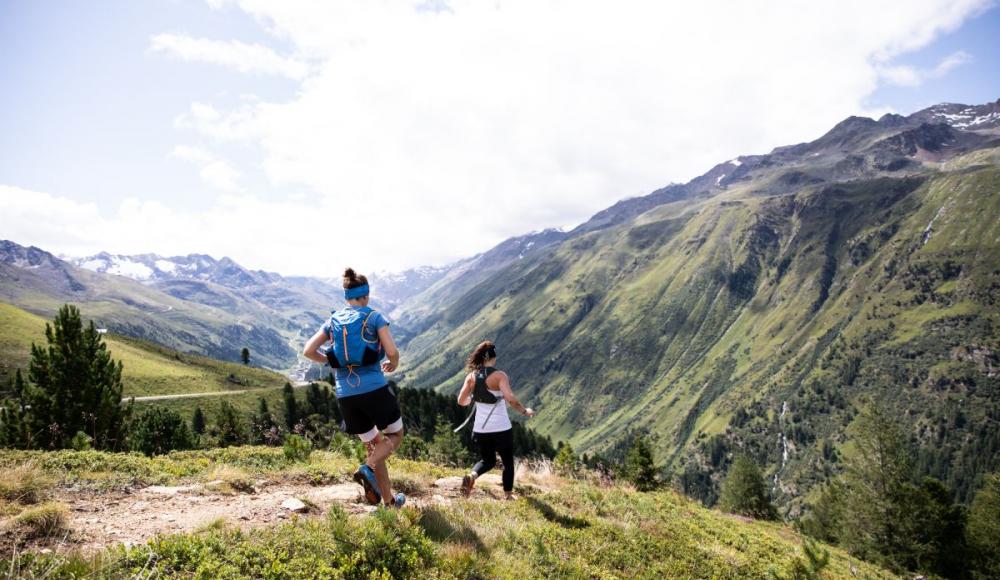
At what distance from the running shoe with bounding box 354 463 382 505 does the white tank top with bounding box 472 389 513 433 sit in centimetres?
318

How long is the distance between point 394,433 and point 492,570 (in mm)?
2859

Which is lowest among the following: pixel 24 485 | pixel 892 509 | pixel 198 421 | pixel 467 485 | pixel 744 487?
pixel 744 487

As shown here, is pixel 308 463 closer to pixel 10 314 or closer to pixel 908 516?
pixel 908 516

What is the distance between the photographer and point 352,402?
827 centimetres

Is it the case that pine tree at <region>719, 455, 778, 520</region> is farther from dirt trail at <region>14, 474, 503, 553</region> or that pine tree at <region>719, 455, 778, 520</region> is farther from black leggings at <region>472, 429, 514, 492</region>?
dirt trail at <region>14, 474, 503, 553</region>

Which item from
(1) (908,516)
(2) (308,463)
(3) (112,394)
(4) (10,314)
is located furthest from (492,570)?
(4) (10,314)

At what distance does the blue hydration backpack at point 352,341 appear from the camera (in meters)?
8.13

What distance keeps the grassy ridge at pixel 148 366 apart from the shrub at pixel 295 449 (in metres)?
123

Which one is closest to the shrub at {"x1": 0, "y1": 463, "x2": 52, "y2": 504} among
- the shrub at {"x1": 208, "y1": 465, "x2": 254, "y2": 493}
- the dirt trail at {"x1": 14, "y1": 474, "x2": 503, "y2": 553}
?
the dirt trail at {"x1": 14, "y1": 474, "x2": 503, "y2": 553}

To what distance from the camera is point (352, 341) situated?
8172 millimetres

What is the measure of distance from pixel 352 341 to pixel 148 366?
15868cm

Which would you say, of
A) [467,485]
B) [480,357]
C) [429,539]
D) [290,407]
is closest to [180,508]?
[429,539]

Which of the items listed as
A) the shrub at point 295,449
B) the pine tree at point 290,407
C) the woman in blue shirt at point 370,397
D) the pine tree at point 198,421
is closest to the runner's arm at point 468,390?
the woman in blue shirt at point 370,397

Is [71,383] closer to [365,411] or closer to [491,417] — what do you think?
[491,417]
